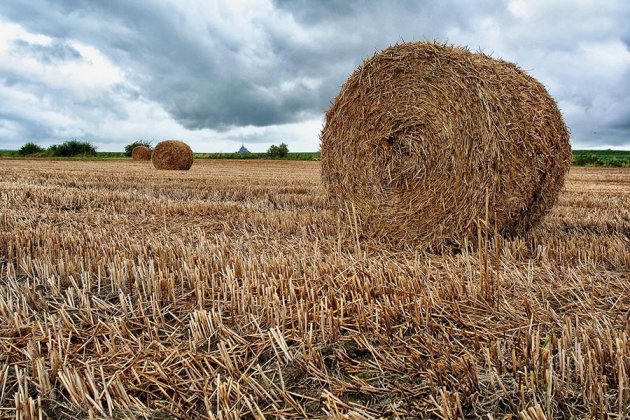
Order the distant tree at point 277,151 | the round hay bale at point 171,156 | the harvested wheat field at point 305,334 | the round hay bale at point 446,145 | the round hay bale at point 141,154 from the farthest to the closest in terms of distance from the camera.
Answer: the distant tree at point 277,151 → the round hay bale at point 141,154 → the round hay bale at point 171,156 → the round hay bale at point 446,145 → the harvested wheat field at point 305,334

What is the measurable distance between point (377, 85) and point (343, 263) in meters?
2.48

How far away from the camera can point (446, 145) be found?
485 cm

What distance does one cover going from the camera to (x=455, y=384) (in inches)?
76.6

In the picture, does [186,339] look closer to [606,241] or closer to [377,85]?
[377,85]

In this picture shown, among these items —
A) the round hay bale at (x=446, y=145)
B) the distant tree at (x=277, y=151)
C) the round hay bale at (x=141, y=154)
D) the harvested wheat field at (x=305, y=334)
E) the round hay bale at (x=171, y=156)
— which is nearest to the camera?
the harvested wheat field at (x=305, y=334)

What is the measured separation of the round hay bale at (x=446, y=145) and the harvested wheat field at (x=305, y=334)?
0.66m

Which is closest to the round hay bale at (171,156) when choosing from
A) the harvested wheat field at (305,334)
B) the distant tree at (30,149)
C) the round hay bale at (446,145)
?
the round hay bale at (446,145)

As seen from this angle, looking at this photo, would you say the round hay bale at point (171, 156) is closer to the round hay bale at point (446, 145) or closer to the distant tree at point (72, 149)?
the round hay bale at point (446, 145)

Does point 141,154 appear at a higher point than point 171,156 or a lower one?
lower

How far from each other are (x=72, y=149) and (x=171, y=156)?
108 feet

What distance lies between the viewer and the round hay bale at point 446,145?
4.72m

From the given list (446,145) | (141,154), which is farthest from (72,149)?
(446,145)

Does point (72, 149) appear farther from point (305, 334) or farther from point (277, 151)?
point (305, 334)

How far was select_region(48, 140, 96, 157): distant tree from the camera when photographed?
48.4m
